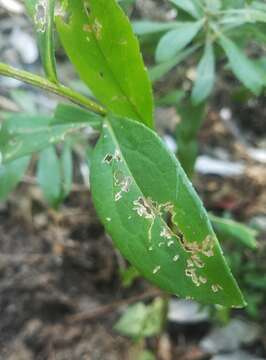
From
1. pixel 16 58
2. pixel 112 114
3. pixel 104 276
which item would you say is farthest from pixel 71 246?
pixel 112 114

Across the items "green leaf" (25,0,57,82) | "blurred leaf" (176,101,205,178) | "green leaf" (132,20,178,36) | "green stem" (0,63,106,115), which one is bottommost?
→ "blurred leaf" (176,101,205,178)

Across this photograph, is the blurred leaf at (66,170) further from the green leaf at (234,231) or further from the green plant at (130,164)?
the green plant at (130,164)

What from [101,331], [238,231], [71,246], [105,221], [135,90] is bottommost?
[101,331]

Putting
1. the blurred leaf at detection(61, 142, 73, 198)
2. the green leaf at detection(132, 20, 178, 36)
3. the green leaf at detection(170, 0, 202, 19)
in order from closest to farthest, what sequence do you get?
the green leaf at detection(170, 0, 202, 19), the green leaf at detection(132, 20, 178, 36), the blurred leaf at detection(61, 142, 73, 198)

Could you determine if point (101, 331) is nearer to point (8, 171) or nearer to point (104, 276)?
point (104, 276)

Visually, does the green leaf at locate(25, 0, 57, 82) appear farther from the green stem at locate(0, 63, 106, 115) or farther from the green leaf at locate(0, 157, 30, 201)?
the green leaf at locate(0, 157, 30, 201)

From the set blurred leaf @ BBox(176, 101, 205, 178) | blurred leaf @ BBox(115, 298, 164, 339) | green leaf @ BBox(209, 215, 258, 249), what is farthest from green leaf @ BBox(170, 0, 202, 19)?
blurred leaf @ BBox(115, 298, 164, 339)
